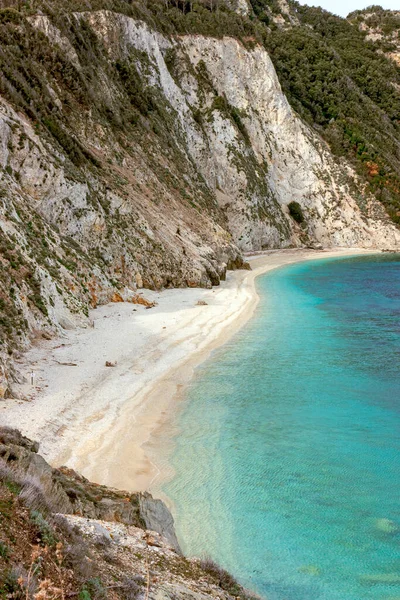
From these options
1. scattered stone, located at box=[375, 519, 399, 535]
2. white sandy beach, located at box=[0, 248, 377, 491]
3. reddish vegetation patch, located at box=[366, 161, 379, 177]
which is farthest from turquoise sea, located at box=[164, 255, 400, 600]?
reddish vegetation patch, located at box=[366, 161, 379, 177]

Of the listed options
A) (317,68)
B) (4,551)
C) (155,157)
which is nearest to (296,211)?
(317,68)

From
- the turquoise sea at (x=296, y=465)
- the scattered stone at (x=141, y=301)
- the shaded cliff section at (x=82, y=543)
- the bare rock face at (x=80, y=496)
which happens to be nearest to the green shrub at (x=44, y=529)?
the shaded cliff section at (x=82, y=543)

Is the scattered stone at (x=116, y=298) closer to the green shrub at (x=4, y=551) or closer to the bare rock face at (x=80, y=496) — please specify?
the bare rock face at (x=80, y=496)

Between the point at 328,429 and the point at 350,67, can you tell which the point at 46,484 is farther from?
the point at 350,67

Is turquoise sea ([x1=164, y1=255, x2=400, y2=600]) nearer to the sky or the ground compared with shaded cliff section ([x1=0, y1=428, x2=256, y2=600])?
nearer to the ground

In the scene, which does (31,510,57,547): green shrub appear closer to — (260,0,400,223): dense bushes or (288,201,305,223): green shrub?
(288,201,305,223): green shrub

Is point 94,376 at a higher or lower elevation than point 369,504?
higher

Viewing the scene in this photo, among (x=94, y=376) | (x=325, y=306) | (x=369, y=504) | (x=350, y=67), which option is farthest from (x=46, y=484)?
(x=350, y=67)
